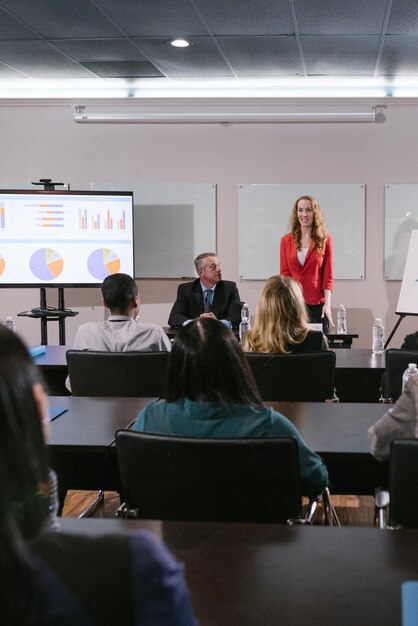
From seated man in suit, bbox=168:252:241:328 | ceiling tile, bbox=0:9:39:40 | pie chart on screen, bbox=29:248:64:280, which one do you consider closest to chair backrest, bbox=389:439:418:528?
seated man in suit, bbox=168:252:241:328

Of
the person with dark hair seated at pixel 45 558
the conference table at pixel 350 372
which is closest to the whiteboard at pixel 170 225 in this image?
the conference table at pixel 350 372

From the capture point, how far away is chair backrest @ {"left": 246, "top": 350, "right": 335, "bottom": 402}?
9.99ft

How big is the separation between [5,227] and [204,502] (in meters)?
5.18

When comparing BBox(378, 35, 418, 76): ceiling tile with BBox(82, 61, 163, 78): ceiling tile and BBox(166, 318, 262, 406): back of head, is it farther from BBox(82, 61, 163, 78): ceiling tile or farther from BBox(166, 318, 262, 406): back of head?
BBox(166, 318, 262, 406): back of head

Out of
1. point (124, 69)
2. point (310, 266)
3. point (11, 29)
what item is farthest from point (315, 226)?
point (11, 29)

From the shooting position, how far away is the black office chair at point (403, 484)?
1.52 metres

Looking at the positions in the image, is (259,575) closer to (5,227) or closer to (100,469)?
(100,469)

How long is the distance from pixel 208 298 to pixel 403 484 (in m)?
4.08

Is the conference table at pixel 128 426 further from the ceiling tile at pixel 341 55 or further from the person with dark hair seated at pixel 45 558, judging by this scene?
the ceiling tile at pixel 341 55

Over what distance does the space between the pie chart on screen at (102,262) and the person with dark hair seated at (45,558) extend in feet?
19.0

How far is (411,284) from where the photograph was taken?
6000 millimetres

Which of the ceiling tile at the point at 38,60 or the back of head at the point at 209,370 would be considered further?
the ceiling tile at the point at 38,60

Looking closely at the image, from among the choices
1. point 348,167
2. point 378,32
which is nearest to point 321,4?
point 378,32

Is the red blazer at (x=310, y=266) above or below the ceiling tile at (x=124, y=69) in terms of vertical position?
below
